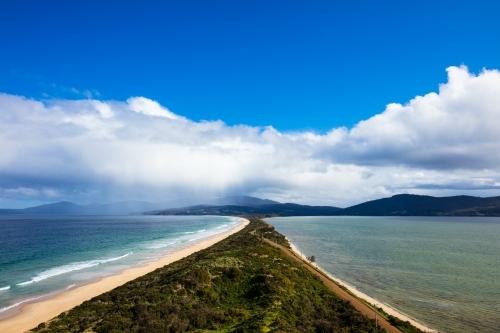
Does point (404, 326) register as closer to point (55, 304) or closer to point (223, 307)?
point (223, 307)

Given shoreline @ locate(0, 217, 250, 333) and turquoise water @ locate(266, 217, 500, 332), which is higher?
shoreline @ locate(0, 217, 250, 333)

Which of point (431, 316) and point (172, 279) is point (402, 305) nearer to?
point (431, 316)

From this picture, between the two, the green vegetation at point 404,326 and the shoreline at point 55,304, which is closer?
the green vegetation at point 404,326

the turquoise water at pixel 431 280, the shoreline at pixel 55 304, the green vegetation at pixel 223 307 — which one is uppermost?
the green vegetation at pixel 223 307

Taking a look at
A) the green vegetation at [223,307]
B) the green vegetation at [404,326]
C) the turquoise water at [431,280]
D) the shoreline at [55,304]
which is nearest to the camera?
the green vegetation at [223,307]

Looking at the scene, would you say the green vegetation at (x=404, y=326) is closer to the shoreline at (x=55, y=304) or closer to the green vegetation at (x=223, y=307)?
the green vegetation at (x=223, y=307)

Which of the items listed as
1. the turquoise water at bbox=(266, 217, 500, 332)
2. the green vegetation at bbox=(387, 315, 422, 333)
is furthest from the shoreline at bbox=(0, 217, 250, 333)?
the turquoise water at bbox=(266, 217, 500, 332)

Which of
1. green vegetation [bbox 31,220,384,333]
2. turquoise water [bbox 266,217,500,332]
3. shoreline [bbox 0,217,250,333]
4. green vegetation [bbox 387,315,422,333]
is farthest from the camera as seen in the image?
turquoise water [bbox 266,217,500,332]

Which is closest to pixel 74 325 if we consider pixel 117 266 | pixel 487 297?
pixel 117 266

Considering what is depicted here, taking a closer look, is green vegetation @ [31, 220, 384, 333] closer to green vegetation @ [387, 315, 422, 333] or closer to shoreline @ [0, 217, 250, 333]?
shoreline @ [0, 217, 250, 333]

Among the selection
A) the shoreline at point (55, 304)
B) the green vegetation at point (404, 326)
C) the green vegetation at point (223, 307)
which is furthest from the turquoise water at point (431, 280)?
the shoreline at point (55, 304)
